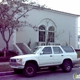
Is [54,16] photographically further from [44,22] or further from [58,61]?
[58,61]

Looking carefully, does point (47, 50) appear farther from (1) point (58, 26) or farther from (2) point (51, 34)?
(1) point (58, 26)

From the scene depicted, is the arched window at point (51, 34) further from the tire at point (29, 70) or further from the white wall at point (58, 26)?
the tire at point (29, 70)

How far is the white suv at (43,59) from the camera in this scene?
969 centimetres

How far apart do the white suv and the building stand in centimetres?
1216

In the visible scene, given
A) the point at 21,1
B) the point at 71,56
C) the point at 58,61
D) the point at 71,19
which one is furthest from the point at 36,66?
the point at 71,19

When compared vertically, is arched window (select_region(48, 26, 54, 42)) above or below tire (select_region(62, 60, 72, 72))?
above

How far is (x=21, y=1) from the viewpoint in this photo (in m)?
18.0

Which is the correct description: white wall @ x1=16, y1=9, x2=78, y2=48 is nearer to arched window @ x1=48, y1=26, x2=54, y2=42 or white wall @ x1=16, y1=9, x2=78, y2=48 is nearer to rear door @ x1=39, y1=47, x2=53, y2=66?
arched window @ x1=48, y1=26, x2=54, y2=42

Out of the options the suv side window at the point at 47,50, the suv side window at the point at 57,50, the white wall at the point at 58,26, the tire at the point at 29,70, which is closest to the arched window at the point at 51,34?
the white wall at the point at 58,26

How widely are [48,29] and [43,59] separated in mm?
17987

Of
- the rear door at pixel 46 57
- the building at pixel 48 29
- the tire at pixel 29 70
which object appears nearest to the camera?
the tire at pixel 29 70

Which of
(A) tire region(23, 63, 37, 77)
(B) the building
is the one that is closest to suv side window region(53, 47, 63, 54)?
(A) tire region(23, 63, 37, 77)

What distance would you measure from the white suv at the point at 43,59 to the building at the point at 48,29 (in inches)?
479

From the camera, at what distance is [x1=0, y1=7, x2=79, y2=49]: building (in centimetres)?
2529
